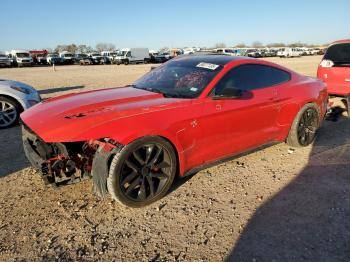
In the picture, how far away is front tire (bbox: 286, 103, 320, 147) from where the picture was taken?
5258 mm

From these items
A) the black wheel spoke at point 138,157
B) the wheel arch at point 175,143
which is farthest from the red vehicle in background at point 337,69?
the black wheel spoke at point 138,157

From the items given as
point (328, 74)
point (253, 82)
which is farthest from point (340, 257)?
point (328, 74)

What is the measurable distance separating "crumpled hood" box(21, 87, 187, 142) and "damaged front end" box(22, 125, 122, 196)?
0.20 m

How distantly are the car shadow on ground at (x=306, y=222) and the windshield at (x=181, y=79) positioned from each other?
1660 millimetres

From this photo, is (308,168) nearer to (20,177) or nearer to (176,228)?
(176,228)

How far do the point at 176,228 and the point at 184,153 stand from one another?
2.99 ft

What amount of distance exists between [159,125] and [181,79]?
44.1 inches

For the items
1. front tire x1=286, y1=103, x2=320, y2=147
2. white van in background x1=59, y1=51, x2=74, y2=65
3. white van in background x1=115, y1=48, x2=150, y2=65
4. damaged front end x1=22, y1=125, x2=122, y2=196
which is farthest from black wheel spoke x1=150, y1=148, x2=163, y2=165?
white van in background x1=59, y1=51, x2=74, y2=65

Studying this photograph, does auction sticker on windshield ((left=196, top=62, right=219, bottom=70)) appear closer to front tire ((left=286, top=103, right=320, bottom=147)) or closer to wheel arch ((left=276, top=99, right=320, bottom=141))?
wheel arch ((left=276, top=99, right=320, bottom=141))

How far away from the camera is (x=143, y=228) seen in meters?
3.26

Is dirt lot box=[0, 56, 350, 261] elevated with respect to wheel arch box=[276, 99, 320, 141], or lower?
lower

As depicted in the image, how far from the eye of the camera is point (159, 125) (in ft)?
11.6

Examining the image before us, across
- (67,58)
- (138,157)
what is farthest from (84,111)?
(67,58)

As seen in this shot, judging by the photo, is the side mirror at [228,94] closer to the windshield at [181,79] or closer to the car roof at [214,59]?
the windshield at [181,79]
